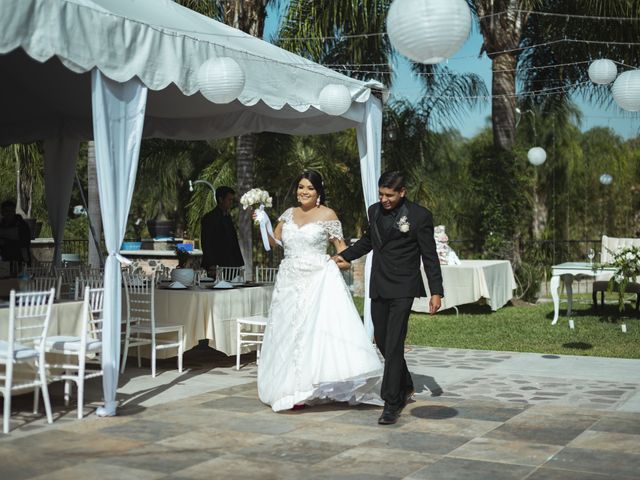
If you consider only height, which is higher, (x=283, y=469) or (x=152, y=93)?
(x=152, y=93)

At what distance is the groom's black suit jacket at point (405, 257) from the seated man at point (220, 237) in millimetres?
4416

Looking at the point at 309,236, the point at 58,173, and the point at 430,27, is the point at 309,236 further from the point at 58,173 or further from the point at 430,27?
the point at 58,173

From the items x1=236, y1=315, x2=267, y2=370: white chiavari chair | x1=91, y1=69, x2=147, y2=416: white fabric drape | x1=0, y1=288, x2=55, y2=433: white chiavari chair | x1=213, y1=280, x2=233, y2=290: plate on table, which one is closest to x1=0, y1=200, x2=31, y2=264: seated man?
x1=213, y1=280, x2=233, y2=290: plate on table

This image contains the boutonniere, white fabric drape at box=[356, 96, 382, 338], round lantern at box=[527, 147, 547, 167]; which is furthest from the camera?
round lantern at box=[527, 147, 547, 167]

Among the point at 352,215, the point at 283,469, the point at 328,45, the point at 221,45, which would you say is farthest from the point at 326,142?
the point at 283,469

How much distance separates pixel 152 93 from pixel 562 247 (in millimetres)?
13952

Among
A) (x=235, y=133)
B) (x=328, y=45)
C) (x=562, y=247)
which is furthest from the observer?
(x=562, y=247)

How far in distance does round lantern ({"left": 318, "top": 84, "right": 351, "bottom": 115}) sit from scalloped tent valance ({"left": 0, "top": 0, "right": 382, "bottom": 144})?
0.21 m

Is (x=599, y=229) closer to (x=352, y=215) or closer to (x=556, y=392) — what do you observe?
(x=352, y=215)

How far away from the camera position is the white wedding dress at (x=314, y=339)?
686 centimetres

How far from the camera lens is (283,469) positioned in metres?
5.13

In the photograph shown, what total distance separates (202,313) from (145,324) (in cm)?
86

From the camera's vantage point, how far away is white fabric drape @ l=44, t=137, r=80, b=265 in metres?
12.6

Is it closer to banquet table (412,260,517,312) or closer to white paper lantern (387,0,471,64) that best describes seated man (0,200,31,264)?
→ banquet table (412,260,517,312)
